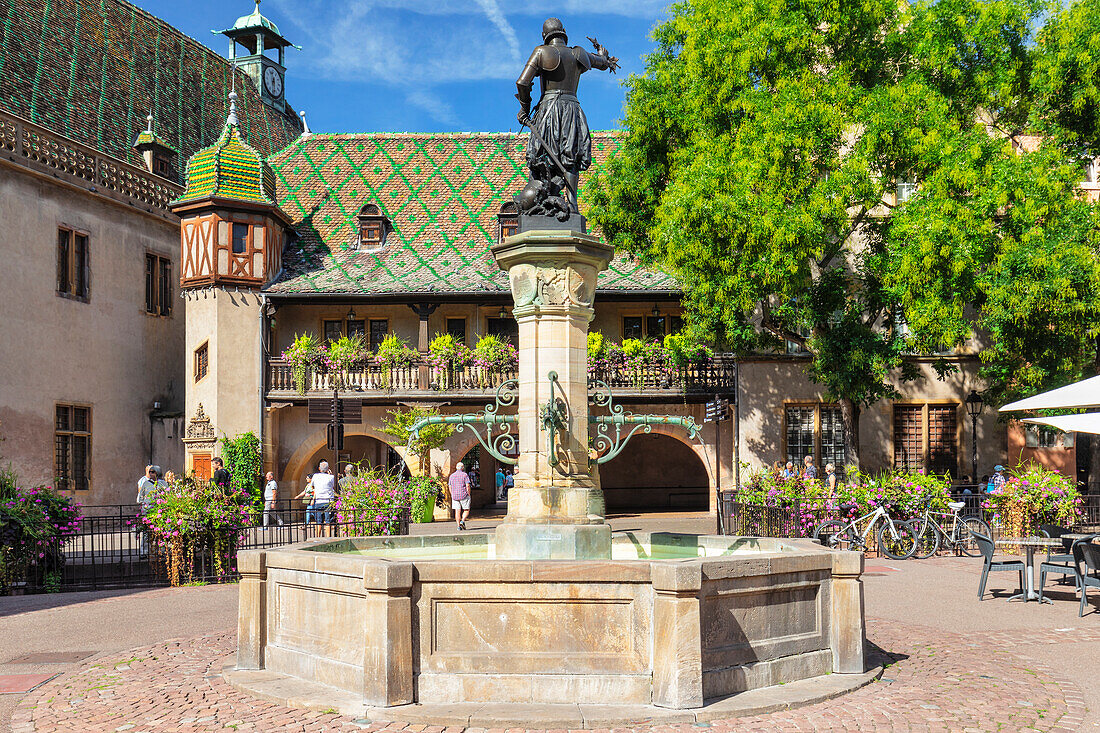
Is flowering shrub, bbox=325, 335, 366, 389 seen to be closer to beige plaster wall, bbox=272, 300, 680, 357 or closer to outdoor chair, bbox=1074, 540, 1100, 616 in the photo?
beige plaster wall, bbox=272, 300, 680, 357

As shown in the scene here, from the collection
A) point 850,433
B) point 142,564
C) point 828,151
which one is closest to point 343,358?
point 142,564

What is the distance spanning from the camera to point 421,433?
25906 mm

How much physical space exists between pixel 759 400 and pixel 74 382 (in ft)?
59.7

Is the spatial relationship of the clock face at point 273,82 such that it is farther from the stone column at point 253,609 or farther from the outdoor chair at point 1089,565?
the outdoor chair at point 1089,565

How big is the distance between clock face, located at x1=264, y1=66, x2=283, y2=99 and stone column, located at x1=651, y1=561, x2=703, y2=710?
40.3m

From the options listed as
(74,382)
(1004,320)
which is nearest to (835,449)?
(1004,320)

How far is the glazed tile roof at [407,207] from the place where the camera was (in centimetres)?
2917

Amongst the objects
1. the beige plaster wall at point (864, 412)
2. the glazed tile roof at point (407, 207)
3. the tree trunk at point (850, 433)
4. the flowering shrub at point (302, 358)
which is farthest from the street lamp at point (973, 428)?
the flowering shrub at point (302, 358)

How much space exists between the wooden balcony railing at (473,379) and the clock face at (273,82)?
1977 centimetres

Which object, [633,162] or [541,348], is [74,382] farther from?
[541,348]

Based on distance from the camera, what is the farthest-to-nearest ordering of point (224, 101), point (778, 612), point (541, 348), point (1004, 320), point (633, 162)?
1. point (224, 101)
2. point (633, 162)
3. point (1004, 320)
4. point (541, 348)
5. point (778, 612)

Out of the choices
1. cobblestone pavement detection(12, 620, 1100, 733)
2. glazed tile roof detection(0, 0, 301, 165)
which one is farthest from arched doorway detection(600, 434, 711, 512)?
cobblestone pavement detection(12, 620, 1100, 733)

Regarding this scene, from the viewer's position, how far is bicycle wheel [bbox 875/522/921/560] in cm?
1762

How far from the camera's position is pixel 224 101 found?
125 feet
